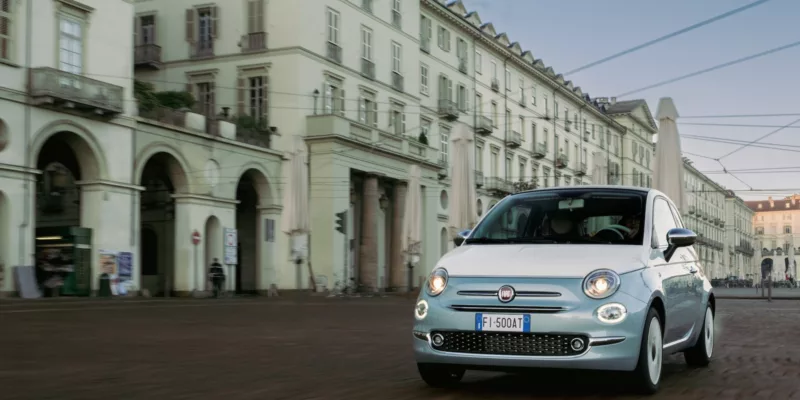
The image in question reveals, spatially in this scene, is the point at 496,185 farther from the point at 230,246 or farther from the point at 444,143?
the point at 230,246

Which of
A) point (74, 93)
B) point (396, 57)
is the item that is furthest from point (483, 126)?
point (74, 93)

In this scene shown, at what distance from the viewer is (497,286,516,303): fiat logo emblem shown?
6.81 meters

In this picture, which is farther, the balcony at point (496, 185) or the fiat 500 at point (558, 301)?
the balcony at point (496, 185)

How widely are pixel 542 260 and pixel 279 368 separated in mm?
3240

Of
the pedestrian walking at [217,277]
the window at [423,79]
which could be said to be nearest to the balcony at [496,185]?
the window at [423,79]

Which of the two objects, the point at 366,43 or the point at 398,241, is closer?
the point at 366,43

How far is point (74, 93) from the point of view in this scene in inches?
1148

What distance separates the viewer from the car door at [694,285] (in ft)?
28.9

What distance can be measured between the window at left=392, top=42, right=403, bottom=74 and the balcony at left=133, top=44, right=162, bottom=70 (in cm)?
1205

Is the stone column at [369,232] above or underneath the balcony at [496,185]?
underneath

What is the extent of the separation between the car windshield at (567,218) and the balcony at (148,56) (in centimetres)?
→ 3841

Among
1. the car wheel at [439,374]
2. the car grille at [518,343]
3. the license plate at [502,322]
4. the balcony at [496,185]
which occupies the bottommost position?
the car wheel at [439,374]

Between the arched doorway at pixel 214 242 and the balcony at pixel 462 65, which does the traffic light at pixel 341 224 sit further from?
the balcony at pixel 462 65

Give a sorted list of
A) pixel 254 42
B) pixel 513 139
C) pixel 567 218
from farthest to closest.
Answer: pixel 513 139 → pixel 254 42 → pixel 567 218
